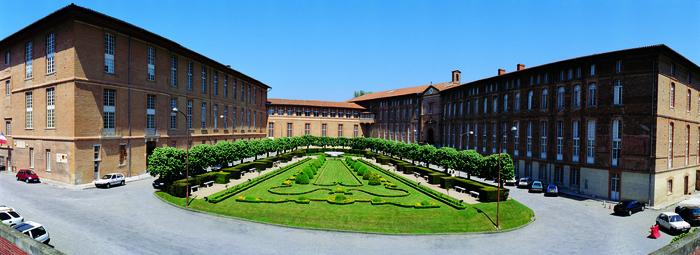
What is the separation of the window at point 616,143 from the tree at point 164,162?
5147 cm

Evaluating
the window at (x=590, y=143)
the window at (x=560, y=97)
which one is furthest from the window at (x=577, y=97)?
the window at (x=590, y=143)

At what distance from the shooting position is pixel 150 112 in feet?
151

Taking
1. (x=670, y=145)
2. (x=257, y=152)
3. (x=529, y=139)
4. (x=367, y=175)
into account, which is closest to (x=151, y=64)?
(x=257, y=152)

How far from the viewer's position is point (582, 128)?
42.4 m

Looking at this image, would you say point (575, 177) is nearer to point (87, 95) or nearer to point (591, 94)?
point (591, 94)

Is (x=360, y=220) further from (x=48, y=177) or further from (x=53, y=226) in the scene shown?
(x=48, y=177)

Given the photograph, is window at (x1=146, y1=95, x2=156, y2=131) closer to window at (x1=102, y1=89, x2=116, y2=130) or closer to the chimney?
window at (x1=102, y1=89, x2=116, y2=130)

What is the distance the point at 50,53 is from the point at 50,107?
655cm

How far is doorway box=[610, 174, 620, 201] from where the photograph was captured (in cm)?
3875

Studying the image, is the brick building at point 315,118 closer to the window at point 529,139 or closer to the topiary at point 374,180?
the window at point 529,139

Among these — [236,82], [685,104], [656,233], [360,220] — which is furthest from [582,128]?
[236,82]

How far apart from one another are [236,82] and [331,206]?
53.7m

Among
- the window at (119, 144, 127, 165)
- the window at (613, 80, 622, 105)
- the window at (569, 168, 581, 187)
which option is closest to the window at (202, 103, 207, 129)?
the window at (119, 144, 127, 165)

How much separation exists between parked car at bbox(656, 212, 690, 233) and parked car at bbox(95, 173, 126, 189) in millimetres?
54426
